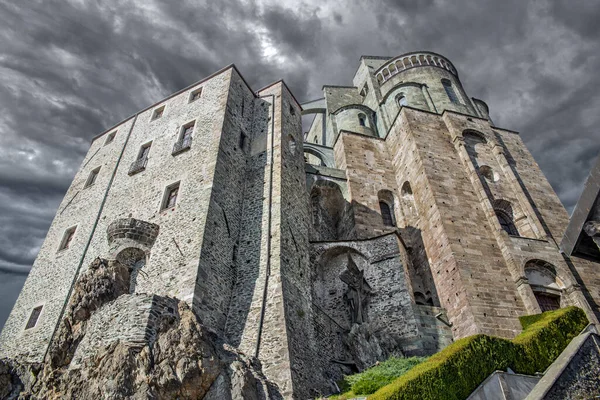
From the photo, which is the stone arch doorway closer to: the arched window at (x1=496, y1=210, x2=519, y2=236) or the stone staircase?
the stone staircase

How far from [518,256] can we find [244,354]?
1313 centimetres

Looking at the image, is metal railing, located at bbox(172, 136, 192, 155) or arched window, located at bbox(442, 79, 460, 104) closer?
metal railing, located at bbox(172, 136, 192, 155)

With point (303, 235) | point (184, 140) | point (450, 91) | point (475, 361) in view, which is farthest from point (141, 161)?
point (450, 91)

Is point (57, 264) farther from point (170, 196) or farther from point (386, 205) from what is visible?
point (386, 205)

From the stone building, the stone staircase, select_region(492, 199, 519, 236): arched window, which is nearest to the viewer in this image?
the stone staircase

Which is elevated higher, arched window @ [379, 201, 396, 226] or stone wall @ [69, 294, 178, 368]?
arched window @ [379, 201, 396, 226]

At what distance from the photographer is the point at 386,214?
77.2 ft

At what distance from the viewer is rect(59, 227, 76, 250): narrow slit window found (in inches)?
741

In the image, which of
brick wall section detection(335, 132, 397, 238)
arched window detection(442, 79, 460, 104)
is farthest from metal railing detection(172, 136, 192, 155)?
arched window detection(442, 79, 460, 104)

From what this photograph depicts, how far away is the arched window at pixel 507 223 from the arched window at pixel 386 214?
5.58 meters

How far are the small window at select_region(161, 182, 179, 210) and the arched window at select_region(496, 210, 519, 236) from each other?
53.0ft

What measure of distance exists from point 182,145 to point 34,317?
9296mm

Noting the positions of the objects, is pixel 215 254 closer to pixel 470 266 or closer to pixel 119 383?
pixel 119 383

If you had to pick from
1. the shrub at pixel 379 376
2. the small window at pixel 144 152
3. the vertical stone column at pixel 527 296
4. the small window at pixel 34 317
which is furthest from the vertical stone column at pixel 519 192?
the small window at pixel 34 317
